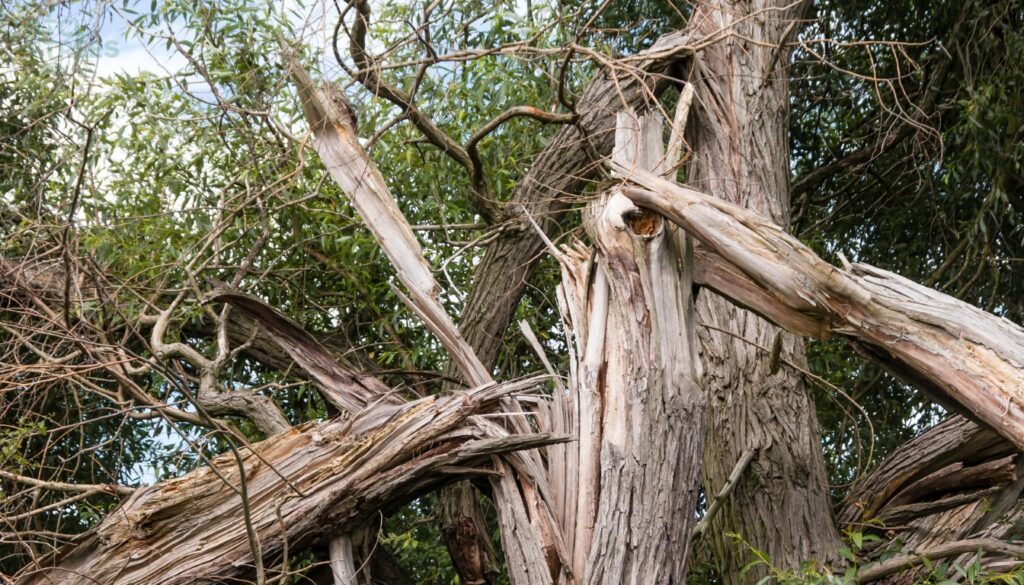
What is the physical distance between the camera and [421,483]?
4.42 meters

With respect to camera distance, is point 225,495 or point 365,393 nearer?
point 225,495

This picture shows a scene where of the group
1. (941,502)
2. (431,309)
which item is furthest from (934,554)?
(431,309)

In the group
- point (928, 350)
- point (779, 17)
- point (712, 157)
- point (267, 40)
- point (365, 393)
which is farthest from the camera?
point (779, 17)

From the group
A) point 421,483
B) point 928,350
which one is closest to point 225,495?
point 421,483

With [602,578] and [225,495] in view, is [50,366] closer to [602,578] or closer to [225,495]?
[225,495]

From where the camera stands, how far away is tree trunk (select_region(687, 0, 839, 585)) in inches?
203

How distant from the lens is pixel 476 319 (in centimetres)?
590

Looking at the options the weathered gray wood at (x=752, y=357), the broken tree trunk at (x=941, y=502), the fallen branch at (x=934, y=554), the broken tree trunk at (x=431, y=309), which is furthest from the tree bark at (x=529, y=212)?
the fallen branch at (x=934, y=554)

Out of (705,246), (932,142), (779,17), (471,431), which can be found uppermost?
(779,17)

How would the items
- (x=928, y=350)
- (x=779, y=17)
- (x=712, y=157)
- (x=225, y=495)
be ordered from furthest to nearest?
1. (x=779, y=17)
2. (x=712, y=157)
3. (x=225, y=495)
4. (x=928, y=350)

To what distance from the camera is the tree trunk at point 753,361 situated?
16.9 ft

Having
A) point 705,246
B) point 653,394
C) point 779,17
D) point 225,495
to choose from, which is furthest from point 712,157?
point 225,495

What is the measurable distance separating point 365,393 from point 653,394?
1444 millimetres

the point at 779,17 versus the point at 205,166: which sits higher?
the point at 779,17
